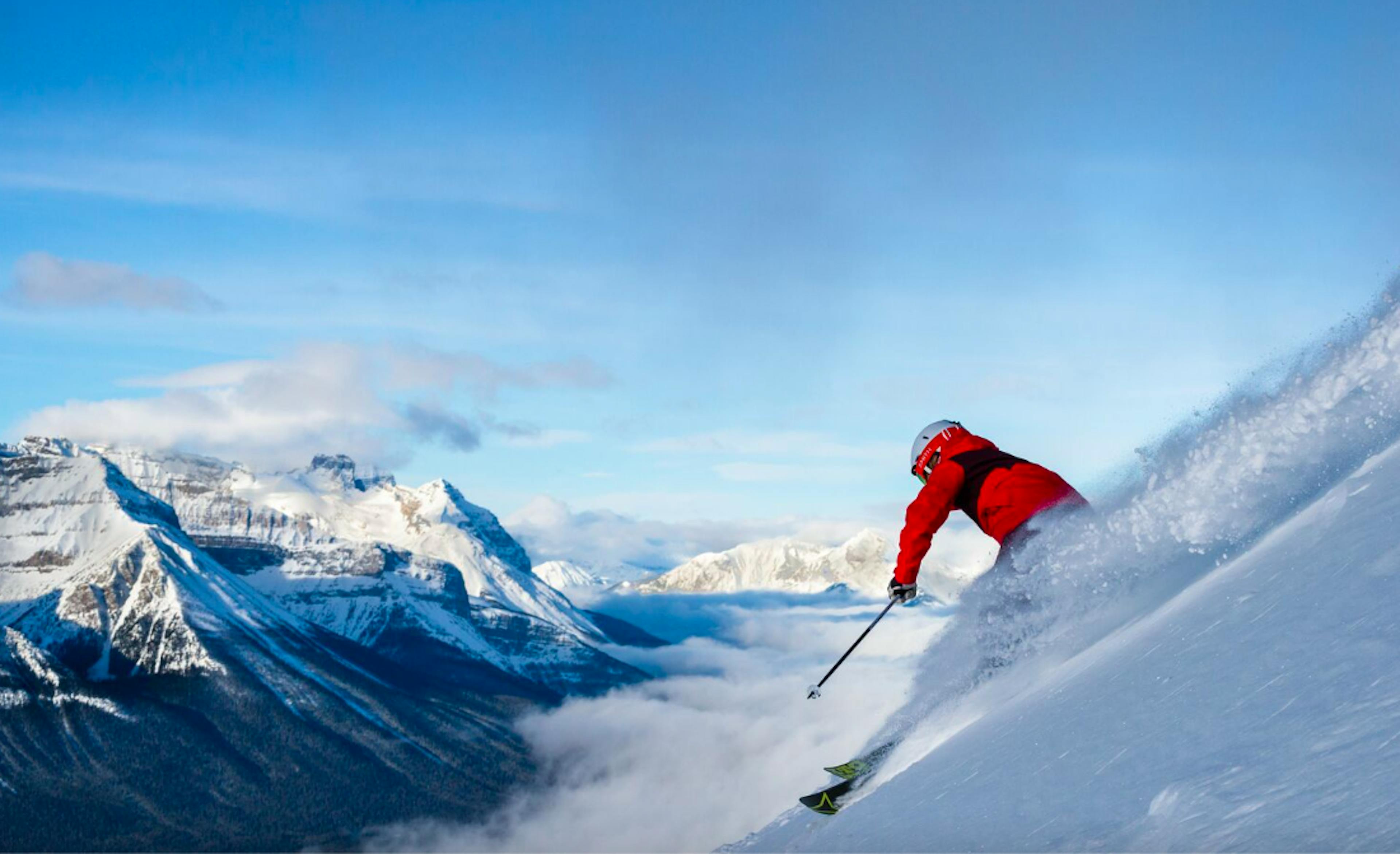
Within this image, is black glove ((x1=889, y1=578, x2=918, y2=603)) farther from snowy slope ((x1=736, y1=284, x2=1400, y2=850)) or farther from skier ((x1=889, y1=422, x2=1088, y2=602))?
snowy slope ((x1=736, y1=284, x2=1400, y2=850))

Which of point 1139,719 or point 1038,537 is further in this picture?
point 1038,537

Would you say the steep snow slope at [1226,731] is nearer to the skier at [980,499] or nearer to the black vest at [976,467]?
the skier at [980,499]

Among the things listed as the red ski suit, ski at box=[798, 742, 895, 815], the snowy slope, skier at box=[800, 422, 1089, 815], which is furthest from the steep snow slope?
the red ski suit

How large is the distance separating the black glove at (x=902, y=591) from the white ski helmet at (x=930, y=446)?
1859mm

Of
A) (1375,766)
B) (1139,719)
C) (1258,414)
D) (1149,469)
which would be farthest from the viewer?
(1149,469)

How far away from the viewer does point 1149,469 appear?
1309 cm

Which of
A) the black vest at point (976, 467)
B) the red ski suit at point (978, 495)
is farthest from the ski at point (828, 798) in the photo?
the black vest at point (976, 467)

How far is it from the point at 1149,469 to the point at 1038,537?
5.25 ft

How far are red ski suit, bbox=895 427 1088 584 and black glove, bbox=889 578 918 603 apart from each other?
0.20 feet

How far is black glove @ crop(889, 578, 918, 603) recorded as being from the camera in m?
14.3

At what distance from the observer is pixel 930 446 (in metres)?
15.7

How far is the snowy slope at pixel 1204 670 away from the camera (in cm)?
530

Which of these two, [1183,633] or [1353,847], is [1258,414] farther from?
[1353,847]

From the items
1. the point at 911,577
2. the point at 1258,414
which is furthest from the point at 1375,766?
the point at 911,577
